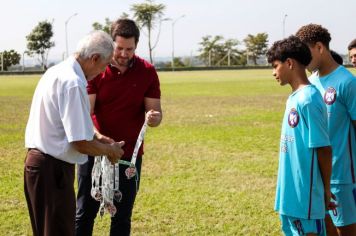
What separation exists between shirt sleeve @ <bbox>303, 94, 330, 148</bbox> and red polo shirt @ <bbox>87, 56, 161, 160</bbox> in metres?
1.50

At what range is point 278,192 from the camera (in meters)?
3.82

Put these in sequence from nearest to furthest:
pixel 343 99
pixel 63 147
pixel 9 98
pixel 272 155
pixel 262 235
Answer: pixel 63 147
pixel 343 99
pixel 262 235
pixel 272 155
pixel 9 98

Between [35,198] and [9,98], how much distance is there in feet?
68.6

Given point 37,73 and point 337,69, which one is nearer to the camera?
point 337,69

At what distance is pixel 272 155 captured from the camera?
9.84 metres

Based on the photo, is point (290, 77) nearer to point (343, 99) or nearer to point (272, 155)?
point (343, 99)

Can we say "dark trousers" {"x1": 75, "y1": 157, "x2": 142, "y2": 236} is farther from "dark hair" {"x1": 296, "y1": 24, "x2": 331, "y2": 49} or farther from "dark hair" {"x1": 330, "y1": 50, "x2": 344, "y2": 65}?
A: "dark hair" {"x1": 330, "y1": 50, "x2": 344, "y2": 65}

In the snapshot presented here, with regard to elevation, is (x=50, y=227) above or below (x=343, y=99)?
below

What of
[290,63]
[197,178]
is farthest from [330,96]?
[197,178]

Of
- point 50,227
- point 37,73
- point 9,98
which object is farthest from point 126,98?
point 37,73

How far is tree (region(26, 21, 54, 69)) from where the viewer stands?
2736 inches

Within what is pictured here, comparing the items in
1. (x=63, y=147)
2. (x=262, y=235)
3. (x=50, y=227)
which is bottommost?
(x=262, y=235)

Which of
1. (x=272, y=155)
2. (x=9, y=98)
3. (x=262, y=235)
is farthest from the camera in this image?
(x=9, y=98)

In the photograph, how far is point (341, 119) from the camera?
4.21m
